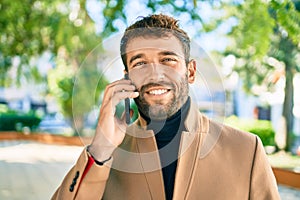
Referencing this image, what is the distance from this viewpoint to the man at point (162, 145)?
100cm

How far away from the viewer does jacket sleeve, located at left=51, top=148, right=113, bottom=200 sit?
100cm

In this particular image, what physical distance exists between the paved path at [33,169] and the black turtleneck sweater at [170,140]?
5228 millimetres

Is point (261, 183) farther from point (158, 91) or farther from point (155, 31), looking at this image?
point (155, 31)

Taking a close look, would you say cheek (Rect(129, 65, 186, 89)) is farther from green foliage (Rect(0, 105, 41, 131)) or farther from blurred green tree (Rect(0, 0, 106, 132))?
green foliage (Rect(0, 105, 41, 131))

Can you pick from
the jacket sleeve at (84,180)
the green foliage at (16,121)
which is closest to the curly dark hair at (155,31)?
the jacket sleeve at (84,180)

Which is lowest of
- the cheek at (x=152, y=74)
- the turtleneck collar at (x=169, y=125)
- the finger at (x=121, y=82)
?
the turtleneck collar at (x=169, y=125)

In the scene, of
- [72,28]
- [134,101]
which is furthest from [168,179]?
[72,28]

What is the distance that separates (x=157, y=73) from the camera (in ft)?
3.25

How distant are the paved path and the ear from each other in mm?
5256

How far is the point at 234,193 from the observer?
104 centimetres

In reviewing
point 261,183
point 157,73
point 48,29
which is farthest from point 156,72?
point 48,29

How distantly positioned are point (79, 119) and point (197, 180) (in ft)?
1.02

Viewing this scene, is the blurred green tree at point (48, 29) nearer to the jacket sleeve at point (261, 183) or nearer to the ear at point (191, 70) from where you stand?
the ear at point (191, 70)

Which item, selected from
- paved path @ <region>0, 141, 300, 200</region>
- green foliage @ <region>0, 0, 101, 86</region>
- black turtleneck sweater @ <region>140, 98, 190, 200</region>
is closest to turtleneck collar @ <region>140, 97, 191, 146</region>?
black turtleneck sweater @ <region>140, 98, 190, 200</region>
